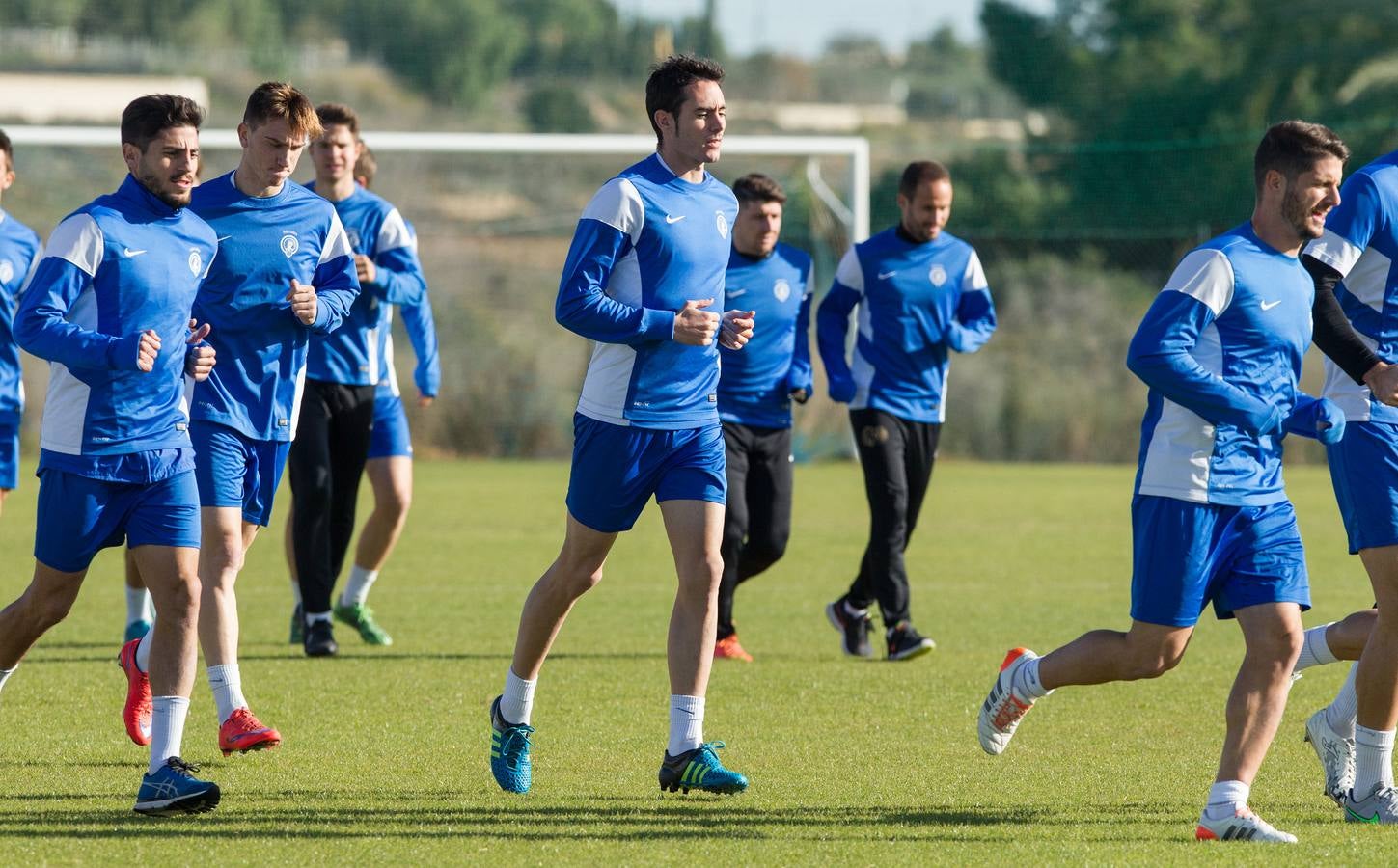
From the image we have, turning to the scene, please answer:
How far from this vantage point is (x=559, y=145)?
1998cm

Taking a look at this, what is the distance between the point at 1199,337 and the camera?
16.8 feet

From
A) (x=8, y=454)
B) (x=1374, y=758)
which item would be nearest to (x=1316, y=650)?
(x=1374, y=758)

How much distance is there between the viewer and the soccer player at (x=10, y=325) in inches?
316

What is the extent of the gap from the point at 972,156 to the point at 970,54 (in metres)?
31.3

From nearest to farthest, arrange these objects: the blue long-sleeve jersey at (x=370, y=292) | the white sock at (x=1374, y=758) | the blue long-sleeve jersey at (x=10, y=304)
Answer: the white sock at (x=1374, y=758)
the blue long-sleeve jersey at (x=10, y=304)
the blue long-sleeve jersey at (x=370, y=292)

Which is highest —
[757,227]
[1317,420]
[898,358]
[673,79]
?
[673,79]

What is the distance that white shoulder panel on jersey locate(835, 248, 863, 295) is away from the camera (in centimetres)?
896

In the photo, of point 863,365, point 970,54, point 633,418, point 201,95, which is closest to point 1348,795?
point 633,418

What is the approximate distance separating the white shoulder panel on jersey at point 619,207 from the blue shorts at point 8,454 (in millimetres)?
3609

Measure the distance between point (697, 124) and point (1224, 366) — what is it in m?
1.74

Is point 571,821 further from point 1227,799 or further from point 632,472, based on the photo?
point 1227,799

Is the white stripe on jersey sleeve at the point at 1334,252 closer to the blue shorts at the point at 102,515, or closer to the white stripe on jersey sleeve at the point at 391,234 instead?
the blue shorts at the point at 102,515

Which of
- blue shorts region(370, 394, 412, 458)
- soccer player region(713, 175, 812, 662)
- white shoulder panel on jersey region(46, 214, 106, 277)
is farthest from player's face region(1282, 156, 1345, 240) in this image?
blue shorts region(370, 394, 412, 458)

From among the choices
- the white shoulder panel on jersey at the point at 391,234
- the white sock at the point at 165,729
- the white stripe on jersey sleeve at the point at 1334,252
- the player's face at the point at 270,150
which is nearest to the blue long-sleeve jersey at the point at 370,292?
the white shoulder panel on jersey at the point at 391,234
